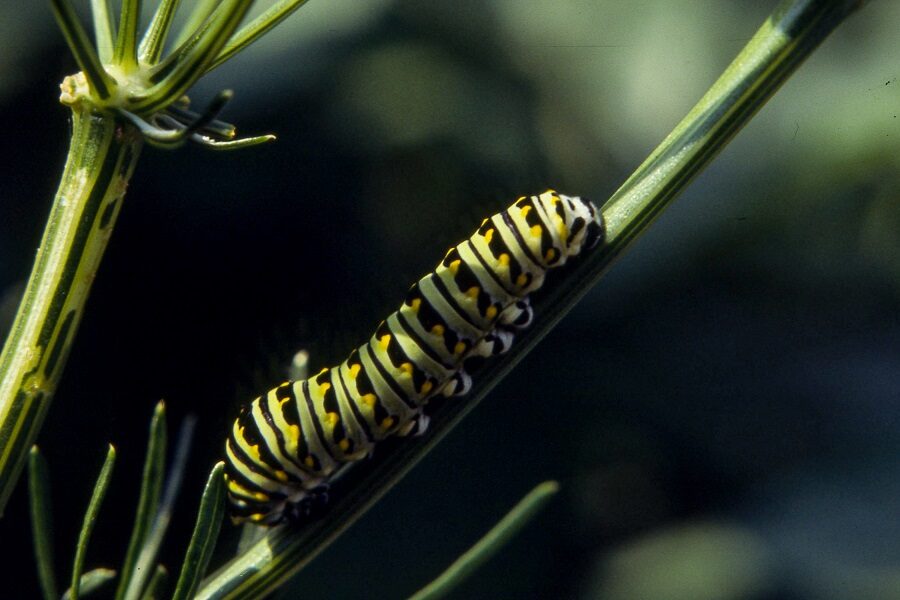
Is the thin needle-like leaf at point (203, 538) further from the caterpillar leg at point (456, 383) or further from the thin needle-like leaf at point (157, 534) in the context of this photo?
the caterpillar leg at point (456, 383)

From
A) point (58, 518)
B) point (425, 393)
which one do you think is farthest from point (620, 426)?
point (425, 393)

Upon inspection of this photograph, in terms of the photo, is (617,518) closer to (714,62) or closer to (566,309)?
(714,62)

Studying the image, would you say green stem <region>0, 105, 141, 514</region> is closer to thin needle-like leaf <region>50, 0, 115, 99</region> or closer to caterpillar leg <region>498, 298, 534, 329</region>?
thin needle-like leaf <region>50, 0, 115, 99</region>

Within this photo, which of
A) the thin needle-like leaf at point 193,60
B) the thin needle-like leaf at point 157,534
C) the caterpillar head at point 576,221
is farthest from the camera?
the caterpillar head at point 576,221

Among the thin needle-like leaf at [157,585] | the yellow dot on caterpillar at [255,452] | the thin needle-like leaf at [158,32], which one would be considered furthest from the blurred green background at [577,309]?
the thin needle-like leaf at [158,32]

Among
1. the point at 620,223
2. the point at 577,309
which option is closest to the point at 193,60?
the point at 620,223

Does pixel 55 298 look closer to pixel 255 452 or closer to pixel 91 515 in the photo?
pixel 91 515
